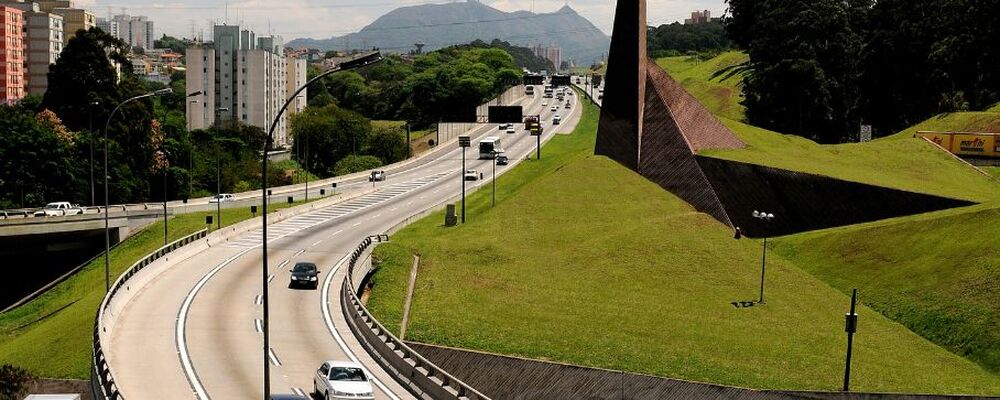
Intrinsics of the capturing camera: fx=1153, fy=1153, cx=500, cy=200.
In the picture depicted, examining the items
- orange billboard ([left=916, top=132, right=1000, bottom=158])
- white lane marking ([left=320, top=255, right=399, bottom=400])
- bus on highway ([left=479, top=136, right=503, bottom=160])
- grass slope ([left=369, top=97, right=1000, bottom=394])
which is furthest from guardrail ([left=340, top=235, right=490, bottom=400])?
bus on highway ([left=479, top=136, right=503, bottom=160])

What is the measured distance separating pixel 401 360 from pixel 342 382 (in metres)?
4.74

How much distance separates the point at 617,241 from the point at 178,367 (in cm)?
3614

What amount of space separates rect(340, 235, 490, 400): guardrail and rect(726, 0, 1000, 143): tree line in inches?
3051

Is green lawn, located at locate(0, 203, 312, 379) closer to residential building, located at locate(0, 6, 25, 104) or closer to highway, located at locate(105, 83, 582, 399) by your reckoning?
highway, located at locate(105, 83, 582, 399)

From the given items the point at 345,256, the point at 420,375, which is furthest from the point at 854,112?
the point at 420,375

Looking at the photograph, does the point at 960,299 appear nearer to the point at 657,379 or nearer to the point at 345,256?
the point at 657,379

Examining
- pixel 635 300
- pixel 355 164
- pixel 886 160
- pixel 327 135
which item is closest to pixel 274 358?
pixel 635 300

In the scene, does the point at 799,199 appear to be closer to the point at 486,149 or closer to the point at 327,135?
the point at 486,149

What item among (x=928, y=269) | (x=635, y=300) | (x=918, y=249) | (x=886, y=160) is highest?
(x=886, y=160)

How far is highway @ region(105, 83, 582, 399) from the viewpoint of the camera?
38.0 metres

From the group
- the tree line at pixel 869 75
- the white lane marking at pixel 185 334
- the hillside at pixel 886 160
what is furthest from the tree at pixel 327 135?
the white lane marking at pixel 185 334

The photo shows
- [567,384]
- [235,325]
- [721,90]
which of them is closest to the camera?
[567,384]

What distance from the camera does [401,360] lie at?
129 ft

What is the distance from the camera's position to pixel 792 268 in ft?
214
